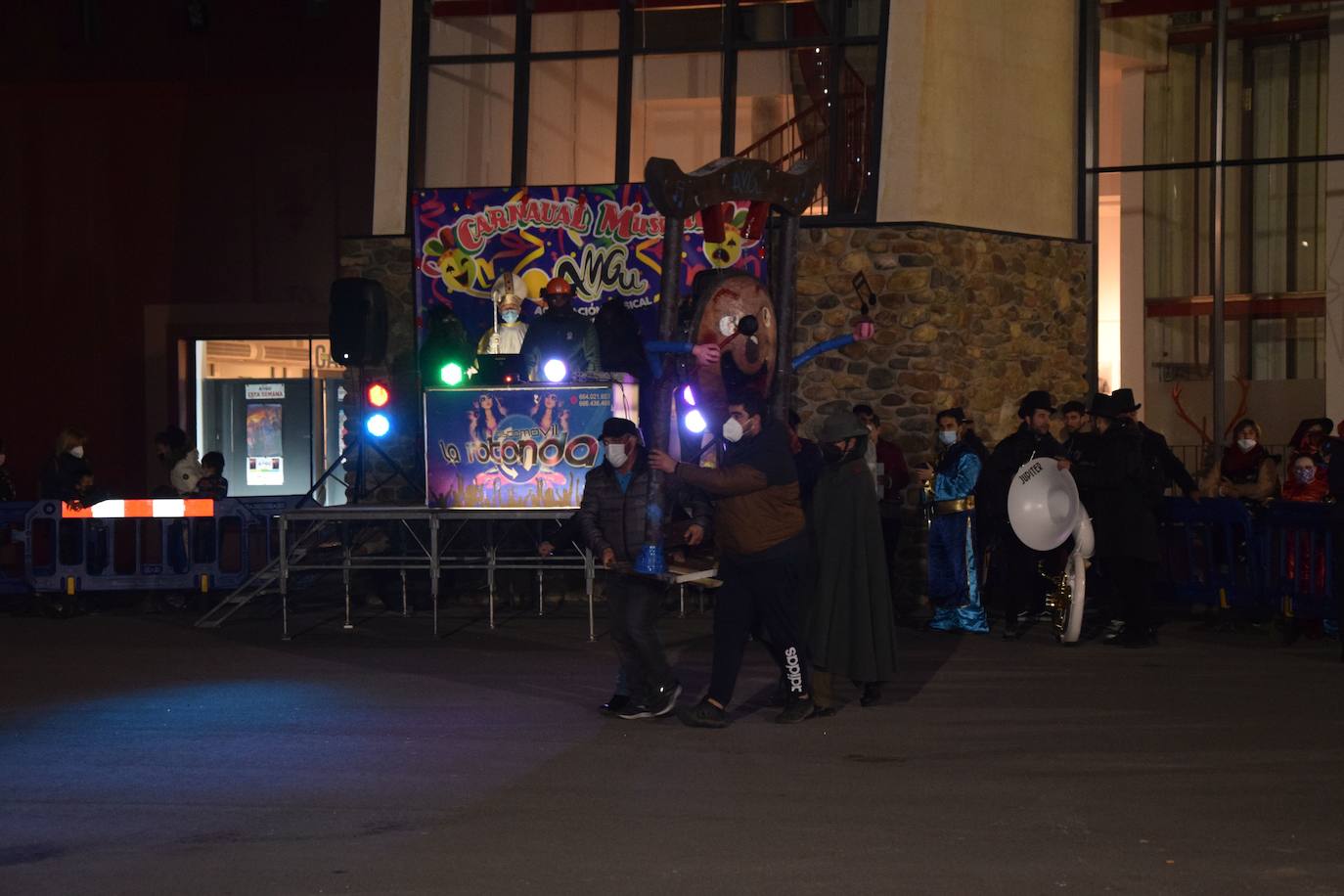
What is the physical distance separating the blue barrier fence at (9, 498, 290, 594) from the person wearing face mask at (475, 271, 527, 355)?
2.55m

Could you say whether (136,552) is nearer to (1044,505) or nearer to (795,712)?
(1044,505)

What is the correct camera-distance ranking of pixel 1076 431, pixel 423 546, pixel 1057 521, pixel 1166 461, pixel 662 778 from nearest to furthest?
pixel 662 778 → pixel 1057 521 → pixel 1076 431 → pixel 1166 461 → pixel 423 546

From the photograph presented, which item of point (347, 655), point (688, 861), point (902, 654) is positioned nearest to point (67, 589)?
point (347, 655)

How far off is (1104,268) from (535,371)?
6.36 metres

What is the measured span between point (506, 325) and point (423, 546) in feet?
7.75

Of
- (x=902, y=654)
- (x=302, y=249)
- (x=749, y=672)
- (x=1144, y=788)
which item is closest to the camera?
(x=1144, y=788)

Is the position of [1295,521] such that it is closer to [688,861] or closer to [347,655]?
[347,655]

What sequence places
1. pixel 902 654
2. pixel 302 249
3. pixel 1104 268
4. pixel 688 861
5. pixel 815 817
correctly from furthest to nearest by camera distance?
pixel 302 249
pixel 1104 268
pixel 902 654
pixel 815 817
pixel 688 861

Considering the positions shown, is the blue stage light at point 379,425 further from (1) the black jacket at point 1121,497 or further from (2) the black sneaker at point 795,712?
(2) the black sneaker at point 795,712

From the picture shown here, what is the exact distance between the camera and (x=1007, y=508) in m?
15.3

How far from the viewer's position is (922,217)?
1811 centimetres

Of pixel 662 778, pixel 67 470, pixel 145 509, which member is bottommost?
pixel 662 778

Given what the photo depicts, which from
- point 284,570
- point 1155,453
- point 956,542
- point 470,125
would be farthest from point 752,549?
point 470,125

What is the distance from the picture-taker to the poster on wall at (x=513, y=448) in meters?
16.1
